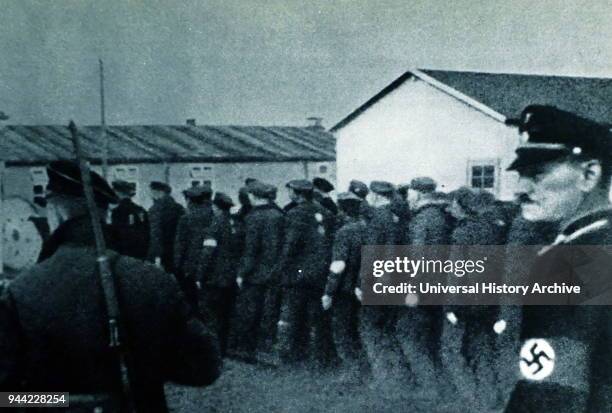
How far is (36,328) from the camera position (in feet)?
7.77

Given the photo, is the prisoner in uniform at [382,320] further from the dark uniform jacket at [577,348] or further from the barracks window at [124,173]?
the dark uniform jacket at [577,348]

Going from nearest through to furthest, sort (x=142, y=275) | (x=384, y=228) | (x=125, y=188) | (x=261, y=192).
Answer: (x=142, y=275)
(x=384, y=228)
(x=261, y=192)
(x=125, y=188)

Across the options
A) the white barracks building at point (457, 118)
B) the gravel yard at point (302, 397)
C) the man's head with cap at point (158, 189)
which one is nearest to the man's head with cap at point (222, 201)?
the man's head with cap at point (158, 189)

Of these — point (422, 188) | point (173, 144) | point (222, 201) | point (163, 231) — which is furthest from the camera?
point (163, 231)

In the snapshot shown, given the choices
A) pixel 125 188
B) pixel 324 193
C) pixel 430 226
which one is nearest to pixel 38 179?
pixel 125 188

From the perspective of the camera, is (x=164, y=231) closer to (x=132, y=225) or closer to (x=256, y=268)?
(x=132, y=225)

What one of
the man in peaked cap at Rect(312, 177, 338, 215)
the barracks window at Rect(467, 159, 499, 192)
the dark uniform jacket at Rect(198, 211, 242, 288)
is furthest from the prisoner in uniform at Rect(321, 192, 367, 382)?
the dark uniform jacket at Rect(198, 211, 242, 288)

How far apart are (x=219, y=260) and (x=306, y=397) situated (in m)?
1.57

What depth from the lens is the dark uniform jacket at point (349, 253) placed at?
16.1 feet

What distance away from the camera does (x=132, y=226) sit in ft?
20.9

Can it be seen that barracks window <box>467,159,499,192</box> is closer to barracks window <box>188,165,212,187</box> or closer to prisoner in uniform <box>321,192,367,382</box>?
prisoner in uniform <box>321,192,367,382</box>

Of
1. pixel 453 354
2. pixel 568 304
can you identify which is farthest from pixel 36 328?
pixel 453 354

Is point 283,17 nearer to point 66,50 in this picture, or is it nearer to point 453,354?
point 66,50

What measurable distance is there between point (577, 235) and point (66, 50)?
10.7 ft
